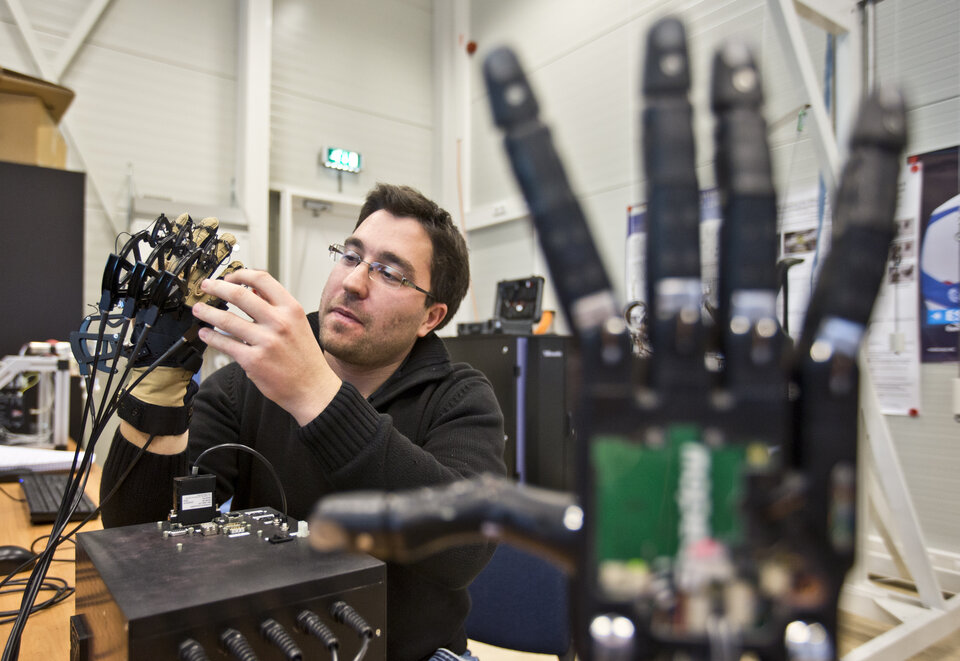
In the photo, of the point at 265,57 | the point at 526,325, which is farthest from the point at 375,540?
the point at 265,57

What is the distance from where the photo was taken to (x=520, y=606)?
1149mm

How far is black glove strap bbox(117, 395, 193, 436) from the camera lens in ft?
2.54

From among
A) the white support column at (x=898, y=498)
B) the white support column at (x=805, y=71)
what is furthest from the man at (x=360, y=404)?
the white support column at (x=898, y=498)

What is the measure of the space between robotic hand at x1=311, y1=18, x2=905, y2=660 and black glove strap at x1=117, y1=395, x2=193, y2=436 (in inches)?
27.4

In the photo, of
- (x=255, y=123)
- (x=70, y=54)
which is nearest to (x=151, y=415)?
(x=255, y=123)

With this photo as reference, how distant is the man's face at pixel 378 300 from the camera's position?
1.00 m

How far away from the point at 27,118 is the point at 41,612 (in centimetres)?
241

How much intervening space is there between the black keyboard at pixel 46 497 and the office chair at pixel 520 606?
784mm

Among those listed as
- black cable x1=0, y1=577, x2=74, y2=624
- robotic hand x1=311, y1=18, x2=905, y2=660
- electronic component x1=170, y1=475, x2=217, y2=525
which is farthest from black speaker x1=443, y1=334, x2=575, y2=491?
robotic hand x1=311, y1=18, x2=905, y2=660

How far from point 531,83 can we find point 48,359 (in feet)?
6.66

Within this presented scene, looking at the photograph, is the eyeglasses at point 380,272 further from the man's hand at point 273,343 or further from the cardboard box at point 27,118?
the cardboard box at point 27,118

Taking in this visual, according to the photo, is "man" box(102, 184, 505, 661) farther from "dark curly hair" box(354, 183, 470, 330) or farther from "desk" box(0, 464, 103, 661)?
"desk" box(0, 464, 103, 661)

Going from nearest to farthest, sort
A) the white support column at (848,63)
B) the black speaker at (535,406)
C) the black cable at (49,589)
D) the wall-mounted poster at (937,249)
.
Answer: the black cable at (49,589) → the white support column at (848,63) → the wall-mounted poster at (937,249) → the black speaker at (535,406)

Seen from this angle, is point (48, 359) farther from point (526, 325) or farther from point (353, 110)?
point (353, 110)
